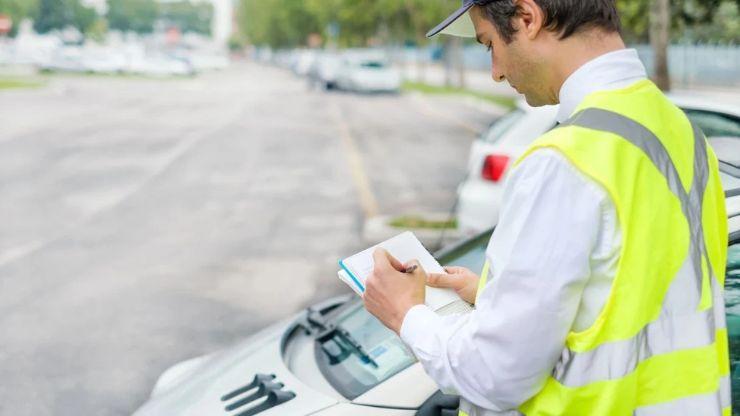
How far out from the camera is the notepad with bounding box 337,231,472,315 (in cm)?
184

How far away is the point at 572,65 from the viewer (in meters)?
1.62

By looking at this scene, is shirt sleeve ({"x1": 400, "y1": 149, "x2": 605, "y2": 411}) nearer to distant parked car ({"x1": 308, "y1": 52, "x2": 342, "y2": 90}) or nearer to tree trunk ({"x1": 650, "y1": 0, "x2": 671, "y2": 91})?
tree trunk ({"x1": 650, "y1": 0, "x2": 671, "y2": 91})

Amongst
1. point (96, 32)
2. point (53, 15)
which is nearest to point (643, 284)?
point (53, 15)

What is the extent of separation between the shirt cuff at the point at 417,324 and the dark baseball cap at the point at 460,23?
1.88 ft

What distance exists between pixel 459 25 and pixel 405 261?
50 centimetres

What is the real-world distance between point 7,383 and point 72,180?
842 centimetres

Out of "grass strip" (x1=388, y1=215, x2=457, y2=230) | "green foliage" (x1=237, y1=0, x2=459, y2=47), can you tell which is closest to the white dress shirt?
"grass strip" (x1=388, y1=215, x2=457, y2=230)

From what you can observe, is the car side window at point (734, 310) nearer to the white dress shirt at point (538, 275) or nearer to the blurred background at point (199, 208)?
the white dress shirt at point (538, 275)

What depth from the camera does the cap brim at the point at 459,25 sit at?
5.74 feet

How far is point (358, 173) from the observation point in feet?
46.7

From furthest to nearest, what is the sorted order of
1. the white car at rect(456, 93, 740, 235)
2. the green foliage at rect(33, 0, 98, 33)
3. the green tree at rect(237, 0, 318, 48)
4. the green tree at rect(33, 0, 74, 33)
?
the green tree at rect(237, 0, 318, 48) → the green foliage at rect(33, 0, 98, 33) → the green tree at rect(33, 0, 74, 33) → the white car at rect(456, 93, 740, 235)

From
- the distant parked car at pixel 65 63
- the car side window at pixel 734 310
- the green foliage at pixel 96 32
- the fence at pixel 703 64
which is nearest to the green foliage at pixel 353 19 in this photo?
the fence at pixel 703 64

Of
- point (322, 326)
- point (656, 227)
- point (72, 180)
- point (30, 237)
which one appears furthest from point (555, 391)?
point (72, 180)

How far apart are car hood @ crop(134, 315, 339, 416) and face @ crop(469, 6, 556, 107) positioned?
101cm
